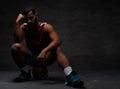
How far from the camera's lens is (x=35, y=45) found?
505 cm

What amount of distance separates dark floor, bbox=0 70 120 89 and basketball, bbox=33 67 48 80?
82 mm

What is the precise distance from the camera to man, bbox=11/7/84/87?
4793 millimetres

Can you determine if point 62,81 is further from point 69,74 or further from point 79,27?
point 79,27

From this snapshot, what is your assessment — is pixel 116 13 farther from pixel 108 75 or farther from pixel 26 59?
pixel 26 59

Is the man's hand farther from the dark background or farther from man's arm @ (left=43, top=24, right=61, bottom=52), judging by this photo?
the dark background

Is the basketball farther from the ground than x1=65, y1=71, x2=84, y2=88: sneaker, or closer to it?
farther from the ground

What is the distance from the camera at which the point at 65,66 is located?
15.6 feet

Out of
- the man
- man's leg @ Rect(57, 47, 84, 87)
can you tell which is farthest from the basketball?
man's leg @ Rect(57, 47, 84, 87)

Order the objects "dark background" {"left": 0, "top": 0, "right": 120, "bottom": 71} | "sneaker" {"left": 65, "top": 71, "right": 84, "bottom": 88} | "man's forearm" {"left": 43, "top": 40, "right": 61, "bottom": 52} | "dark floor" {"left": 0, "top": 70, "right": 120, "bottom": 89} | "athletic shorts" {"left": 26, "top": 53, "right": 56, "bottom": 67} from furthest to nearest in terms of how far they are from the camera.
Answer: "dark background" {"left": 0, "top": 0, "right": 120, "bottom": 71}
"athletic shorts" {"left": 26, "top": 53, "right": 56, "bottom": 67}
"man's forearm" {"left": 43, "top": 40, "right": 61, "bottom": 52}
"dark floor" {"left": 0, "top": 70, "right": 120, "bottom": 89}
"sneaker" {"left": 65, "top": 71, "right": 84, "bottom": 88}

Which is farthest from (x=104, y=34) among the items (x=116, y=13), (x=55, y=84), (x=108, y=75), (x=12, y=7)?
(x=55, y=84)

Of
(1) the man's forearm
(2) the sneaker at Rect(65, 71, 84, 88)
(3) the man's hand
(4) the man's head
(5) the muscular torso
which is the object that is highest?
(4) the man's head

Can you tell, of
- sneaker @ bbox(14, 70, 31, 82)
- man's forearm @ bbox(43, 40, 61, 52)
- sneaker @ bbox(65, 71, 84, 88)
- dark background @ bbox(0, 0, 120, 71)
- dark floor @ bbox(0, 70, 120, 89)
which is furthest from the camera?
dark background @ bbox(0, 0, 120, 71)

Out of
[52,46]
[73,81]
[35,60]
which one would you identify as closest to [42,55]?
[52,46]

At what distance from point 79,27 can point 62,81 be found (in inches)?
69.3
